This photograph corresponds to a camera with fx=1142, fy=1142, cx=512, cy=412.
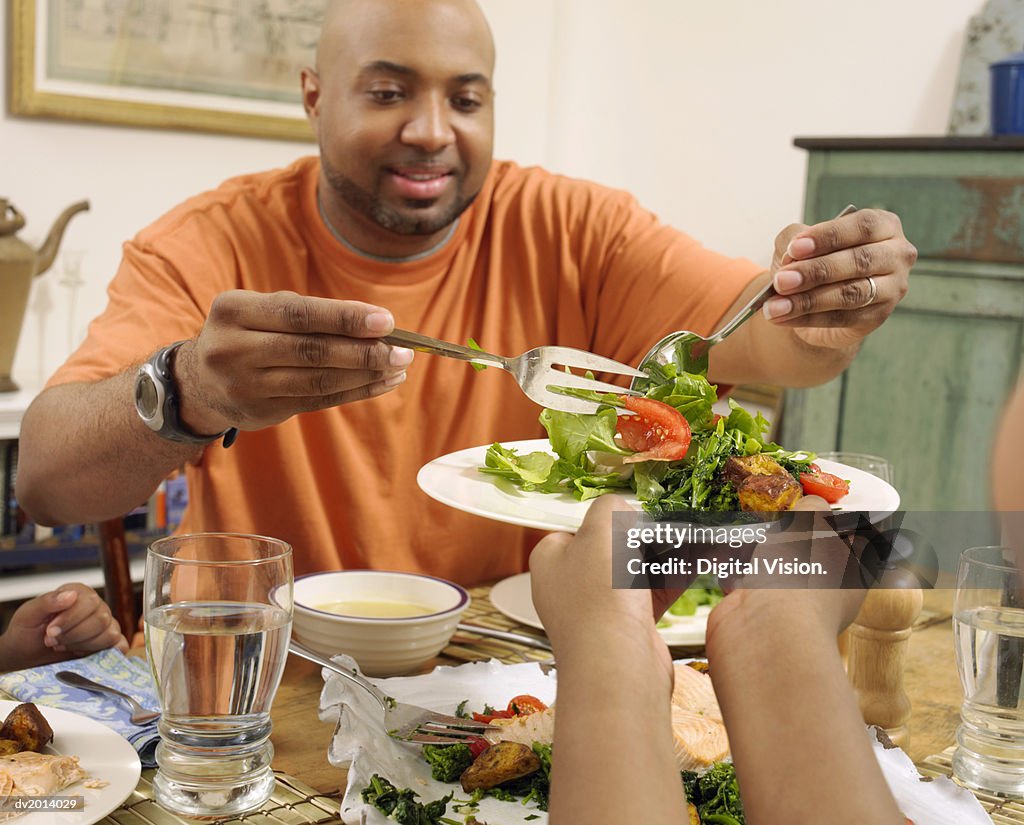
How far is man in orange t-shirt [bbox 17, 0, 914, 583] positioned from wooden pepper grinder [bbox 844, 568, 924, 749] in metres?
0.51

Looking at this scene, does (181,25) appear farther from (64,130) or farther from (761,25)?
(761,25)

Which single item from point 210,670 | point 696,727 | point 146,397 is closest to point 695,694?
point 696,727

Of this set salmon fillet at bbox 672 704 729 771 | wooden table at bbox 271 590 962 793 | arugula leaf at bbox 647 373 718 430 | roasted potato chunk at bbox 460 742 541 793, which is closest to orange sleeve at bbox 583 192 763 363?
wooden table at bbox 271 590 962 793

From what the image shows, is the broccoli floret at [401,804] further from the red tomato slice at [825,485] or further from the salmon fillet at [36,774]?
the red tomato slice at [825,485]

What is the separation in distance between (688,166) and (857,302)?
9.09 ft

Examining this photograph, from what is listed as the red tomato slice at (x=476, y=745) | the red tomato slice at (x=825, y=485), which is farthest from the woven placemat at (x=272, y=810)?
the red tomato slice at (x=825, y=485)

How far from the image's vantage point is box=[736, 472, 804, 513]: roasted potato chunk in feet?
3.05

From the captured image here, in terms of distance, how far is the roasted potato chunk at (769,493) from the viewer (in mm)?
931

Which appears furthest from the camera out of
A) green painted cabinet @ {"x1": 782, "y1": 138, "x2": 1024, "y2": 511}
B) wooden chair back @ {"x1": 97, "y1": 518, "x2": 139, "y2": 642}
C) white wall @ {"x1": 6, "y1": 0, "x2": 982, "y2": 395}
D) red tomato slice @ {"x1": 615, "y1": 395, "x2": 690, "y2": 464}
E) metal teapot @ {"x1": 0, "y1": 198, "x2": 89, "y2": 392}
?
white wall @ {"x1": 6, "y1": 0, "x2": 982, "y2": 395}

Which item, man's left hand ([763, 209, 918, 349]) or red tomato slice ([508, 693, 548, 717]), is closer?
red tomato slice ([508, 693, 548, 717])

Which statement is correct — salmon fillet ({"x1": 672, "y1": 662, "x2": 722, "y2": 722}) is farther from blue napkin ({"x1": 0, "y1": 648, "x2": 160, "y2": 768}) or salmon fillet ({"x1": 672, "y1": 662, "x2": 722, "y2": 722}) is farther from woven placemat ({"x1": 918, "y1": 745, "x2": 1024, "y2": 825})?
blue napkin ({"x1": 0, "y1": 648, "x2": 160, "y2": 768})

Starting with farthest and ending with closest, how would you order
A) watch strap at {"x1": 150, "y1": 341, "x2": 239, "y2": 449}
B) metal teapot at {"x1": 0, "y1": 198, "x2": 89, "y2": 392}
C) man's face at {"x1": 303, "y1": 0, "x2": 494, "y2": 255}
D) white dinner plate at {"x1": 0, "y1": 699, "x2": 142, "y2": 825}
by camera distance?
metal teapot at {"x1": 0, "y1": 198, "x2": 89, "y2": 392}
man's face at {"x1": 303, "y1": 0, "x2": 494, "y2": 255}
watch strap at {"x1": 150, "y1": 341, "x2": 239, "y2": 449}
white dinner plate at {"x1": 0, "y1": 699, "x2": 142, "y2": 825}

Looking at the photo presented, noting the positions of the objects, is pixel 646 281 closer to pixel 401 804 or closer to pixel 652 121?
pixel 401 804

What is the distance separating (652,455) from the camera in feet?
3.35
